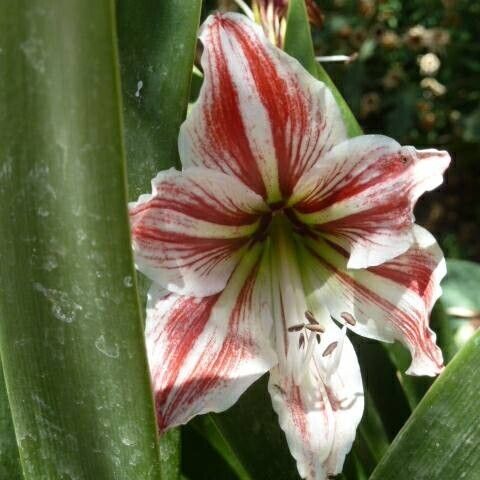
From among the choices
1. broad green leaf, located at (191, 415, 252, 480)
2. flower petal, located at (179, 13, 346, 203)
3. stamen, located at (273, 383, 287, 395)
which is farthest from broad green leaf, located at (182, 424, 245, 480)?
flower petal, located at (179, 13, 346, 203)

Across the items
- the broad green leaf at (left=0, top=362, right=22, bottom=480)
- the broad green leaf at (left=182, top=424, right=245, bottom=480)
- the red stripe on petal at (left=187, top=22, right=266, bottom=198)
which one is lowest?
the broad green leaf at (left=182, top=424, right=245, bottom=480)

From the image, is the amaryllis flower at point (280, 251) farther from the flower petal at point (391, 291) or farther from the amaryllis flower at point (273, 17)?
the amaryllis flower at point (273, 17)

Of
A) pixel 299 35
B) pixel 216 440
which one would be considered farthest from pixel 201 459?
pixel 299 35

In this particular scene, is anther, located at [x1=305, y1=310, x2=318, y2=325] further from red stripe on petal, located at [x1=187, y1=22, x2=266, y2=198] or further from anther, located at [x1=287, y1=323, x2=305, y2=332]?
red stripe on petal, located at [x1=187, y1=22, x2=266, y2=198]

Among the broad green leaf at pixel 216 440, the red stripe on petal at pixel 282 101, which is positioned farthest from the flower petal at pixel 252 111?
the broad green leaf at pixel 216 440

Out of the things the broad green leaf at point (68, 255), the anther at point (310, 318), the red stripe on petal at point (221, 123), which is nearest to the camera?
the broad green leaf at point (68, 255)
